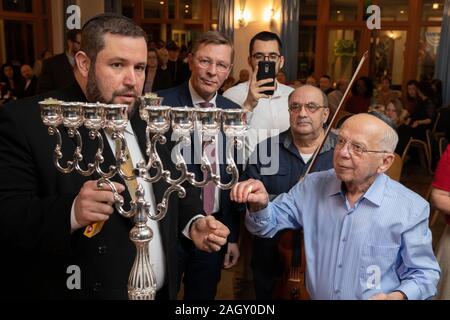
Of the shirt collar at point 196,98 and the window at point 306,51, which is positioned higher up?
the window at point 306,51

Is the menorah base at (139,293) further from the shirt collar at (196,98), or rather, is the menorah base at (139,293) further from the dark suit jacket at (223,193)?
the shirt collar at (196,98)

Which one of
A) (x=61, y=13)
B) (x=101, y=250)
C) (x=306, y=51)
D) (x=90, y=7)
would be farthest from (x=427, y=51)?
(x=101, y=250)

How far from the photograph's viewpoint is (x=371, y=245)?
1875mm

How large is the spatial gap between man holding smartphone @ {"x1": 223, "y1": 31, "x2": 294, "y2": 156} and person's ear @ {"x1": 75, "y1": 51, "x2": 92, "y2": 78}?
1.43m

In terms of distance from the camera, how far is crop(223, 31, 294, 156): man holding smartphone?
2.92 meters

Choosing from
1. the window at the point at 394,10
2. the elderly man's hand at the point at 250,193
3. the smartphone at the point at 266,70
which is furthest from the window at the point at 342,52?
the elderly man's hand at the point at 250,193

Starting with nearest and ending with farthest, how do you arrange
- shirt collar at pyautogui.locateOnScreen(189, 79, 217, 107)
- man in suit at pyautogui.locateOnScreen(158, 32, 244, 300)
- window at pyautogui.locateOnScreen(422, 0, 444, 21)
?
man in suit at pyautogui.locateOnScreen(158, 32, 244, 300) → shirt collar at pyautogui.locateOnScreen(189, 79, 217, 107) → window at pyautogui.locateOnScreen(422, 0, 444, 21)

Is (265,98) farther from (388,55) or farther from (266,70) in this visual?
(388,55)

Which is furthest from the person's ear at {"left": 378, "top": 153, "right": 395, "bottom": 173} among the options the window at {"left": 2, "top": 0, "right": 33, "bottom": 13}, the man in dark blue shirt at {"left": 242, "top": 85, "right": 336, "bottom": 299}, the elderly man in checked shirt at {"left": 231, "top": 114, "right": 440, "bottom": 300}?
the window at {"left": 2, "top": 0, "right": 33, "bottom": 13}

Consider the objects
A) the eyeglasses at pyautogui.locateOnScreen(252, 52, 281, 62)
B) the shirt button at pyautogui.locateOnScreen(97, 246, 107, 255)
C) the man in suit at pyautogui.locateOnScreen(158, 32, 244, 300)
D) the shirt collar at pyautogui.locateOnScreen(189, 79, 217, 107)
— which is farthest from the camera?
the eyeglasses at pyautogui.locateOnScreen(252, 52, 281, 62)

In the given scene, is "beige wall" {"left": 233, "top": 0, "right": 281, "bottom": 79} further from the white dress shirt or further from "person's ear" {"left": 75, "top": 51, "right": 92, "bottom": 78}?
"person's ear" {"left": 75, "top": 51, "right": 92, "bottom": 78}

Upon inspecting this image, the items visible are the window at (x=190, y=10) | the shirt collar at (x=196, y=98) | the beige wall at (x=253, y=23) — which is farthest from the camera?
the window at (x=190, y=10)

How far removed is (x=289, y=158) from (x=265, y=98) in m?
0.64

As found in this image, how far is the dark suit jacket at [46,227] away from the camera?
4.61 feet
